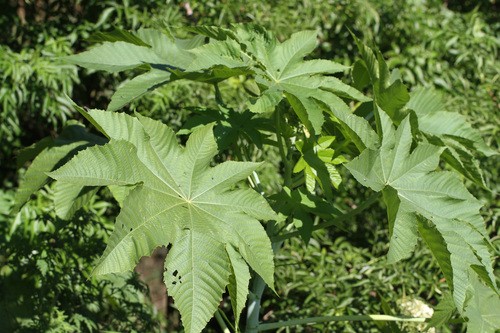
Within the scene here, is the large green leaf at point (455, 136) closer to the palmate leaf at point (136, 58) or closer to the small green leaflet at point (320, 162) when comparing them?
the small green leaflet at point (320, 162)

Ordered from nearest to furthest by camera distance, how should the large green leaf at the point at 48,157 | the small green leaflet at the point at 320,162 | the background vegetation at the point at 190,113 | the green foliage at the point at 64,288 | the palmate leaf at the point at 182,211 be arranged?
the palmate leaf at the point at 182,211, the small green leaflet at the point at 320,162, the large green leaf at the point at 48,157, the green foliage at the point at 64,288, the background vegetation at the point at 190,113

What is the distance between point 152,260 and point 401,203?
2.61 m

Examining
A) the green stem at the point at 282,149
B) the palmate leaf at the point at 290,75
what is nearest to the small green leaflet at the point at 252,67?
the palmate leaf at the point at 290,75

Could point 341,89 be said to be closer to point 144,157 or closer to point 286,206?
point 286,206

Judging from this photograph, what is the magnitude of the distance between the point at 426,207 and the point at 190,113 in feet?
6.33

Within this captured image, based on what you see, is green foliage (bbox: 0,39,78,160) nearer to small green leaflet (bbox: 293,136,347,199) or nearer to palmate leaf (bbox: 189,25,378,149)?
Answer: palmate leaf (bbox: 189,25,378,149)

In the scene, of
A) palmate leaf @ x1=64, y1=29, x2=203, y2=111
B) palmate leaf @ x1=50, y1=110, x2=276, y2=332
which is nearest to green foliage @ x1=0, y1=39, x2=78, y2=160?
palmate leaf @ x1=64, y1=29, x2=203, y2=111

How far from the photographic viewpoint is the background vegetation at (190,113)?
8.80ft

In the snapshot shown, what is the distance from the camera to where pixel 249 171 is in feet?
5.27

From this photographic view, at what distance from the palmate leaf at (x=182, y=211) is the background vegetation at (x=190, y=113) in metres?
1.12

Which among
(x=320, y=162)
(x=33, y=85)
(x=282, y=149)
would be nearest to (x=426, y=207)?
(x=320, y=162)

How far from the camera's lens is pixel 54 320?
94.7 inches

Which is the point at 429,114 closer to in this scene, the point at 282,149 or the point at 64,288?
the point at 282,149

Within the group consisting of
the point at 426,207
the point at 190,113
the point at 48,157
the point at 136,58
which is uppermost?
the point at 136,58
